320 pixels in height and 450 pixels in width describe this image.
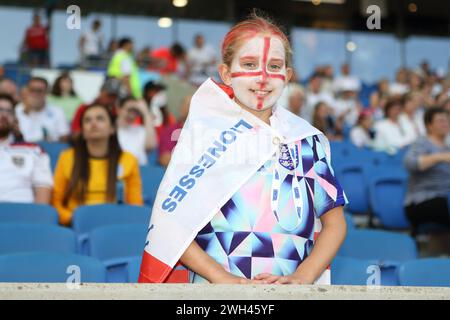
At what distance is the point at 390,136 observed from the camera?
970cm

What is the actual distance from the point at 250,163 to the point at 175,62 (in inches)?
445

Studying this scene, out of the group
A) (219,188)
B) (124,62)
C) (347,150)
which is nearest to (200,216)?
(219,188)

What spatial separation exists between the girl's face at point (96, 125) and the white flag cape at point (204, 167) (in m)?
2.91

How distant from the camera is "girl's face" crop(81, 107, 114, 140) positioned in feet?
17.6

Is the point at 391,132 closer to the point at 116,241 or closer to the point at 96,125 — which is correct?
the point at 96,125

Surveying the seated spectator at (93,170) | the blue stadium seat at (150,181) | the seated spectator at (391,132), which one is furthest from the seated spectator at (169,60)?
the seated spectator at (93,170)

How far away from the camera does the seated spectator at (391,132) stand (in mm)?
9648

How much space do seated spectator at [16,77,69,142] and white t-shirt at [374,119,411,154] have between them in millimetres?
3766

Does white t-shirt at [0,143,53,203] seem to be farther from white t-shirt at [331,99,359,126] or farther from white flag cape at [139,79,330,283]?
white t-shirt at [331,99,359,126]

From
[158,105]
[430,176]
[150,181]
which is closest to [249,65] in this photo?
[150,181]

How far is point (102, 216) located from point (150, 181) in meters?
1.63

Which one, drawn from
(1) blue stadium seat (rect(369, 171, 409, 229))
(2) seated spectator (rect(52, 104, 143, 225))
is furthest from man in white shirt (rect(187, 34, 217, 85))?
(2) seated spectator (rect(52, 104, 143, 225))

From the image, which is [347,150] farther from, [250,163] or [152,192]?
[250,163]

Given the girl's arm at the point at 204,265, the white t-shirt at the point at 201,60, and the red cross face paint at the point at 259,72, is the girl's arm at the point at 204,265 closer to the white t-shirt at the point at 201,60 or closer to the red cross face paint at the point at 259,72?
the red cross face paint at the point at 259,72
